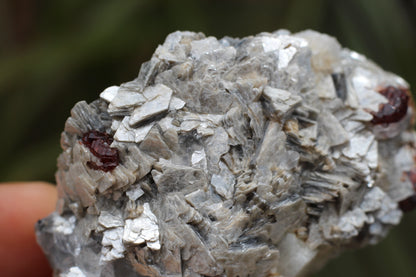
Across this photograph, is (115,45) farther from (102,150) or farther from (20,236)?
(102,150)

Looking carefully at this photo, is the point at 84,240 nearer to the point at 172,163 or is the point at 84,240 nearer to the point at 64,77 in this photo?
the point at 172,163

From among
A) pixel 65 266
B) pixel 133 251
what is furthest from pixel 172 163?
pixel 65 266

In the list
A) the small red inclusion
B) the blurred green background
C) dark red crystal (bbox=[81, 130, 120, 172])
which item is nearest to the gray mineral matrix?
dark red crystal (bbox=[81, 130, 120, 172])

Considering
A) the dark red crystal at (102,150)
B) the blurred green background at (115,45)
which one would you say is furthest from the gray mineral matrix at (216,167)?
the blurred green background at (115,45)

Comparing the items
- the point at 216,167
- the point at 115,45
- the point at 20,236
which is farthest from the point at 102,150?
the point at 115,45

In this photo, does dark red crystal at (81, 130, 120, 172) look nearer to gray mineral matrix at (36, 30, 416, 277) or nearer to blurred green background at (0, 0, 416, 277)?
gray mineral matrix at (36, 30, 416, 277)
